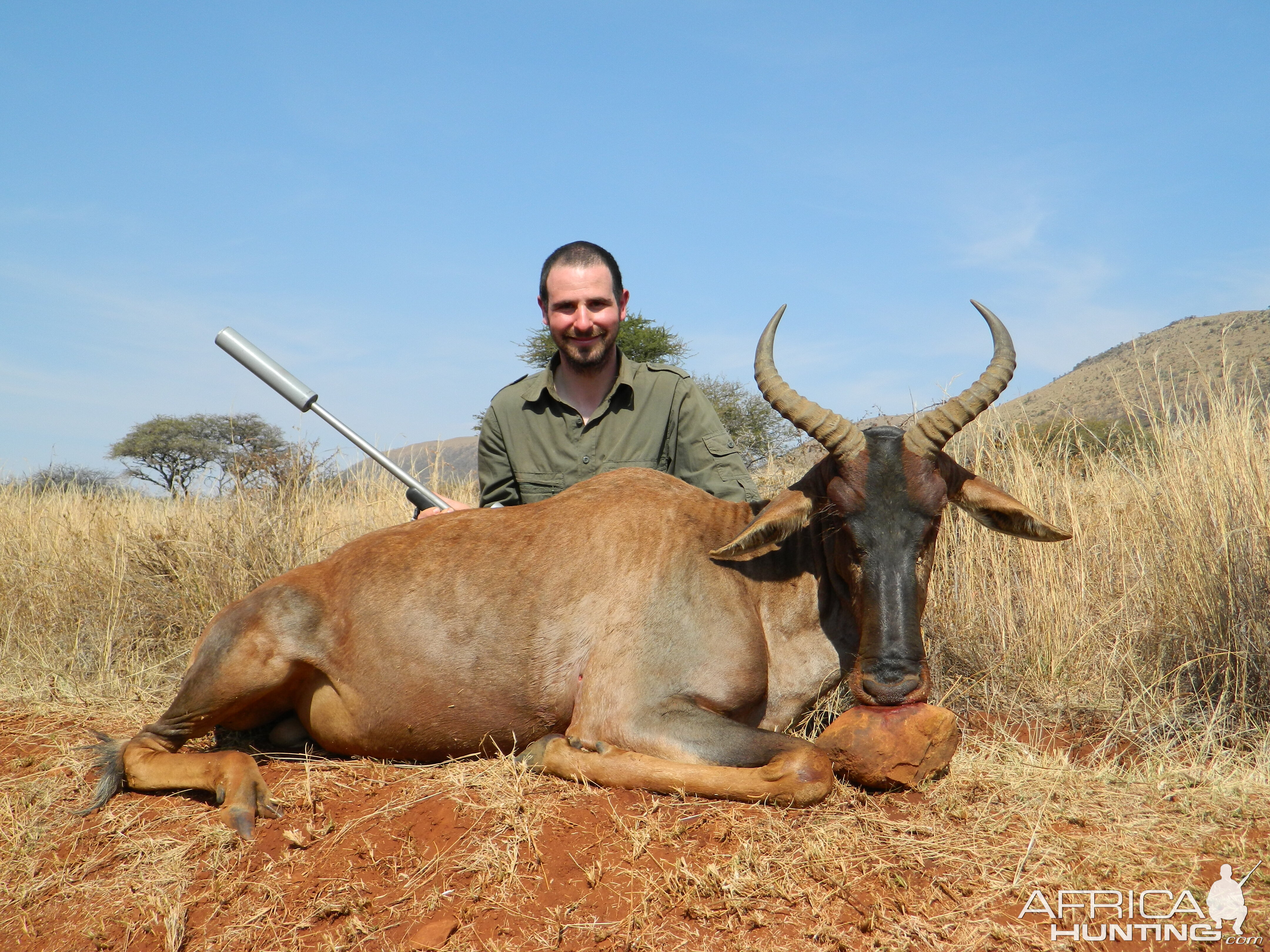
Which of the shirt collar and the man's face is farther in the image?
the shirt collar

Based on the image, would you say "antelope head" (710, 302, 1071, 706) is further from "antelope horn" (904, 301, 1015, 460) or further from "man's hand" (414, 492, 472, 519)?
"man's hand" (414, 492, 472, 519)

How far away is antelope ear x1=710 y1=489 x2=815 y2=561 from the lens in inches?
173

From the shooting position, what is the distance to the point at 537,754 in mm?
4387

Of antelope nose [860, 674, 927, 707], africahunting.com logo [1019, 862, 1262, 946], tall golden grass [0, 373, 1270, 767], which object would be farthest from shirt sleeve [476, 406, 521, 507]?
africahunting.com logo [1019, 862, 1262, 946]

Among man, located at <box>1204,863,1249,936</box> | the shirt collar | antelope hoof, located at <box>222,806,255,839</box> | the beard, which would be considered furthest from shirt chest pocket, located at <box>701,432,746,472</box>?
man, located at <box>1204,863,1249,936</box>

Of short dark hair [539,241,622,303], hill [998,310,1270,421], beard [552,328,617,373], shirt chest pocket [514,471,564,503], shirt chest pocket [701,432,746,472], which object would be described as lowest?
shirt chest pocket [514,471,564,503]

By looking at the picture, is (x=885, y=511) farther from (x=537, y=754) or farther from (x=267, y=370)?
(x=267, y=370)

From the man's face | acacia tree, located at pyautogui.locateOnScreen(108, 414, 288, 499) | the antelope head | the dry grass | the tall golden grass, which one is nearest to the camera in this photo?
the dry grass

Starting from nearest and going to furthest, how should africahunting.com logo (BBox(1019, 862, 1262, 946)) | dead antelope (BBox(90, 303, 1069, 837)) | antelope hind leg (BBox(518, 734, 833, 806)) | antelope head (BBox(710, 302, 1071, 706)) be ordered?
africahunting.com logo (BBox(1019, 862, 1262, 946))
antelope hind leg (BBox(518, 734, 833, 806))
antelope head (BBox(710, 302, 1071, 706))
dead antelope (BBox(90, 303, 1069, 837))

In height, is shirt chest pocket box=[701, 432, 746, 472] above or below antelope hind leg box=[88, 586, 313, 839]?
above

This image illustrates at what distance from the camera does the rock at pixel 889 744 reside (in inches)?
154

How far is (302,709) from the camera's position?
4711 mm

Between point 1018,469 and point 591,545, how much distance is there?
4188 millimetres

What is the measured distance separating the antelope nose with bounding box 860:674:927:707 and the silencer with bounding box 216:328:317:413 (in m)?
5.18
